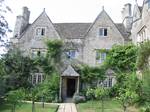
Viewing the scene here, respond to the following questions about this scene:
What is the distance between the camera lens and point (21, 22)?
41.5 meters

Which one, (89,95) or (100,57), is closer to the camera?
(89,95)

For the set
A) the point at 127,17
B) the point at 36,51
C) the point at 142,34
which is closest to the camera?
the point at 142,34

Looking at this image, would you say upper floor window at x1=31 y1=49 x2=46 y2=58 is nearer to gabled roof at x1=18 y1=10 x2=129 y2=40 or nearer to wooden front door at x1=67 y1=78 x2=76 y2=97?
gabled roof at x1=18 y1=10 x2=129 y2=40

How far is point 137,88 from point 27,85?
1421 cm

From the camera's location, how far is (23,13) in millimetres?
42469

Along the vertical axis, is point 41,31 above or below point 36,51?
above

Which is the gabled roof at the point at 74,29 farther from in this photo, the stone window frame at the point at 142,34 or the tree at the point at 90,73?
the tree at the point at 90,73

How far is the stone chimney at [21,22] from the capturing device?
40.8m

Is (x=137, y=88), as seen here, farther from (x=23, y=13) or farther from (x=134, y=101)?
(x=23, y=13)

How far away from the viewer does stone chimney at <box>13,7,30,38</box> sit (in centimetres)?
4084

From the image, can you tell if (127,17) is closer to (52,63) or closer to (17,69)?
(52,63)

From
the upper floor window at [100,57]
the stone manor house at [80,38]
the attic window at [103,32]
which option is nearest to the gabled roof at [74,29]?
the stone manor house at [80,38]

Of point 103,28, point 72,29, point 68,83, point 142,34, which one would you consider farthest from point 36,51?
point 142,34

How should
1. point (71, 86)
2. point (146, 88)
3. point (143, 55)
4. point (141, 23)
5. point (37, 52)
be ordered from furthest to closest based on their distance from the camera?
1. point (37, 52)
2. point (71, 86)
3. point (141, 23)
4. point (143, 55)
5. point (146, 88)
